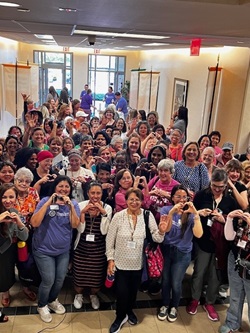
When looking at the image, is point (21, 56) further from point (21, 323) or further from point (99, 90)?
point (21, 323)

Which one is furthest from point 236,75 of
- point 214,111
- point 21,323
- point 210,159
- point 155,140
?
point 21,323

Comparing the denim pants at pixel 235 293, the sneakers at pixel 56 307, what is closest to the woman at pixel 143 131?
the denim pants at pixel 235 293

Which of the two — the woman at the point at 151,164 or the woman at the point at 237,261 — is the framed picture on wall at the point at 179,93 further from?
the woman at the point at 237,261

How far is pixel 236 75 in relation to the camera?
24.0 feet

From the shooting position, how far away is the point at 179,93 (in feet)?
35.8

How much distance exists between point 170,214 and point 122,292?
894mm

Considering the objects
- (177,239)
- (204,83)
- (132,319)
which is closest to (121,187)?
(177,239)

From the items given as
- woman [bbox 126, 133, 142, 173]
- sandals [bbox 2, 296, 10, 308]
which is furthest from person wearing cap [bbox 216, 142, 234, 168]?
sandals [bbox 2, 296, 10, 308]

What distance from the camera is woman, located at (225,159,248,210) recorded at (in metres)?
3.48

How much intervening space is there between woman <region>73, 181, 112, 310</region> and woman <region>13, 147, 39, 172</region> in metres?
1.08

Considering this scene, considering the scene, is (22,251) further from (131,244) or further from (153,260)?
(153,260)

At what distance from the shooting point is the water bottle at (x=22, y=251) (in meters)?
3.25

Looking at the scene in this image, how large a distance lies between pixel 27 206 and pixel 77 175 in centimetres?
87

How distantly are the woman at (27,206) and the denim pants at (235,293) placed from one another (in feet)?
6.34
